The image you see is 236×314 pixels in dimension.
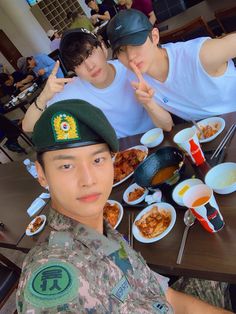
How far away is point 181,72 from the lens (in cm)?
186

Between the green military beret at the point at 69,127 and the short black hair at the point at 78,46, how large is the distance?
45.1 inches

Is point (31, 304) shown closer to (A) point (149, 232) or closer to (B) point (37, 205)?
(A) point (149, 232)

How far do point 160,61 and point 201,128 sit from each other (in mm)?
538

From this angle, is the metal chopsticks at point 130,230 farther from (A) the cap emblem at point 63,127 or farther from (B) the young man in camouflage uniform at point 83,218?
(A) the cap emblem at point 63,127

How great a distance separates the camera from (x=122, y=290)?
32.7 inches

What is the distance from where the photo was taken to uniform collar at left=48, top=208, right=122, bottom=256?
2.86ft

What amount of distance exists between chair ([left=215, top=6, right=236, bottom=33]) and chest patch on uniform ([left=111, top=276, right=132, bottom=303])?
2867mm

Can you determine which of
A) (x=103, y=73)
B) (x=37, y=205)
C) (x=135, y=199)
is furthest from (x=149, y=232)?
(x=103, y=73)

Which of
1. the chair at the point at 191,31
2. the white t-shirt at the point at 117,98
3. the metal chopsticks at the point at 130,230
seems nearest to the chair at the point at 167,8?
the chair at the point at 191,31

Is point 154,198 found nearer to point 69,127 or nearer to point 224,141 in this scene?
point 224,141

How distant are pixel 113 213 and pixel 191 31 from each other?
2308mm

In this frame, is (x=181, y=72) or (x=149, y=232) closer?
(x=149, y=232)

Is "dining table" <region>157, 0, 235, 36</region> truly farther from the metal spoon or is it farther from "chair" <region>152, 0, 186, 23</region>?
the metal spoon

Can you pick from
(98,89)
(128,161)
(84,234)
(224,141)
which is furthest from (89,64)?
(84,234)
